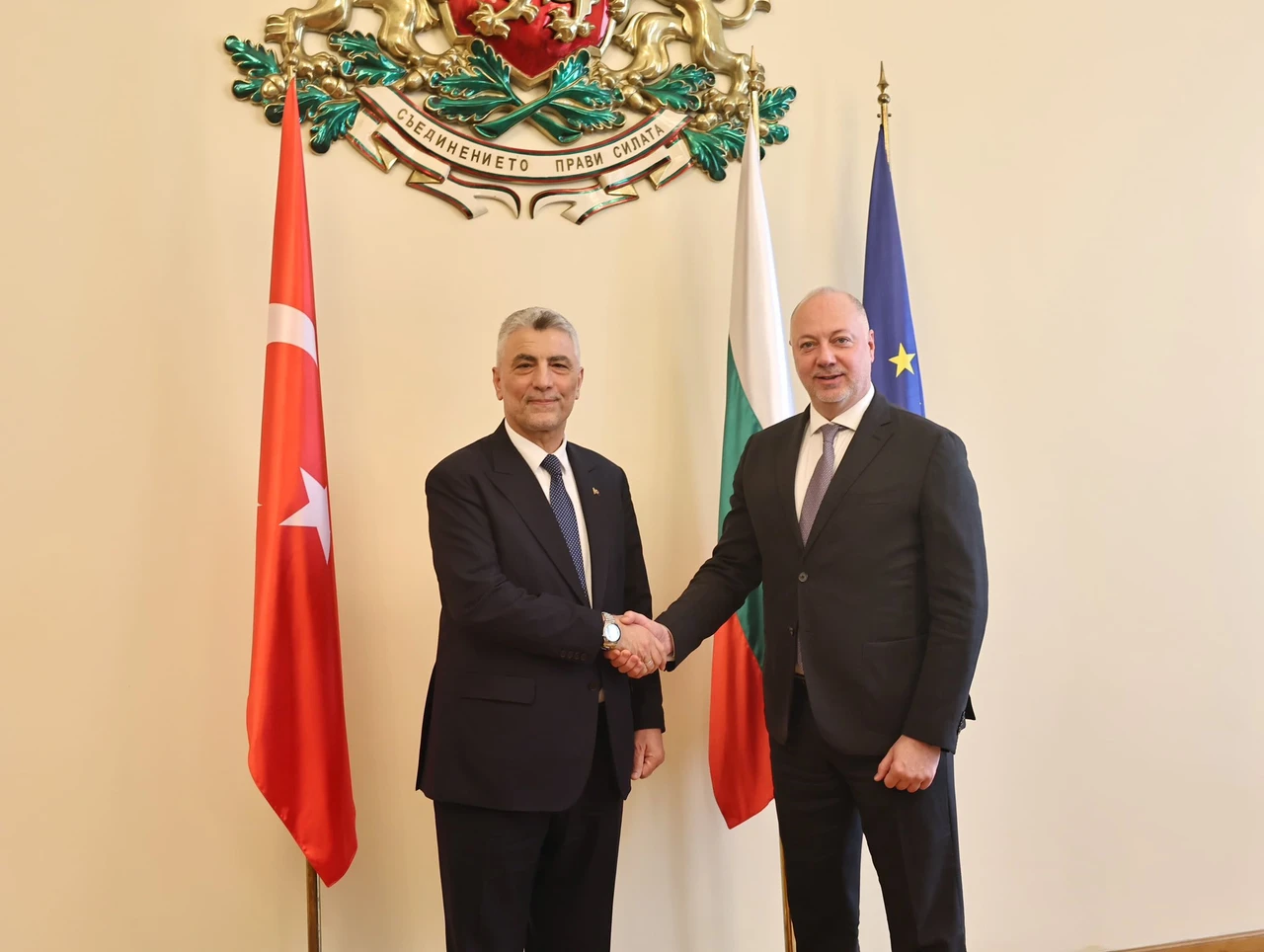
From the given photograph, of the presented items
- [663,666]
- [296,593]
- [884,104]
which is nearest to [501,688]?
[663,666]

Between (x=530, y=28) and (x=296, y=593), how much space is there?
5.51 ft

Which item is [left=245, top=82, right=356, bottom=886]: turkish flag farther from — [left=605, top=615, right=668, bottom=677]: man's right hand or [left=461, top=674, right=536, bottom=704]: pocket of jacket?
[left=605, top=615, right=668, bottom=677]: man's right hand

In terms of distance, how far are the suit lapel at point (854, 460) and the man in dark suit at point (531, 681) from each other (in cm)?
46

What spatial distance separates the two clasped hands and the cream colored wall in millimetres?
700

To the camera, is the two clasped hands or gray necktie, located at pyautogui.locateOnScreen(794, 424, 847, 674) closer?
the two clasped hands

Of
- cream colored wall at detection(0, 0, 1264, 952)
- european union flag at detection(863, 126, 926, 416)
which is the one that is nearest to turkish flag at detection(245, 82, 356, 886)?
cream colored wall at detection(0, 0, 1264, 952)

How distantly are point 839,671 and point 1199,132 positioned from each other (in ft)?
8.11

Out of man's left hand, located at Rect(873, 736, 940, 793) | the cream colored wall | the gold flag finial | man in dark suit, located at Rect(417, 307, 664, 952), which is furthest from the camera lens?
the gold flag finial

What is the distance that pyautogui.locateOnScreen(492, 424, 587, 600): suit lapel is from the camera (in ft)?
6.57

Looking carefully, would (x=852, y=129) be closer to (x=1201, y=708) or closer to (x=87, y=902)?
(x=1201, y=708)

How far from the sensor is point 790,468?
2051 millimetres

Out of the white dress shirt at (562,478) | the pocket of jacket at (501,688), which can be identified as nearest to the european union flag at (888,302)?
the white dress shirt at (562,478)

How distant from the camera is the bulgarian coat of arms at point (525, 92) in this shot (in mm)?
2557

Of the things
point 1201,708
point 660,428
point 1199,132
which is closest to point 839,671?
point 660,428
